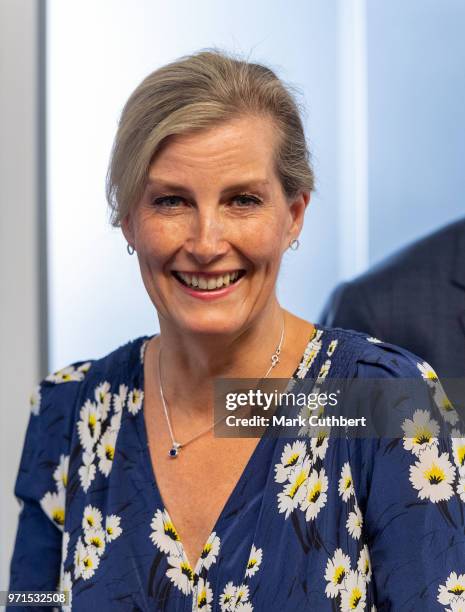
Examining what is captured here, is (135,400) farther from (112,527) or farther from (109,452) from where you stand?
(112,527)

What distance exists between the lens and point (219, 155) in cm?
105

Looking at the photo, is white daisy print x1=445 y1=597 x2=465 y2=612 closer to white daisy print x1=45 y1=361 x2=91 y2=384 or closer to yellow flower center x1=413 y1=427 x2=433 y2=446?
yellow flower center x1=413 y1=427 x2=433 y2=446

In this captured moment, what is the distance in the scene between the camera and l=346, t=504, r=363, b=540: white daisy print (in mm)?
1047

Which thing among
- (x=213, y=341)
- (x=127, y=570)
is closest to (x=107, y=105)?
(x=213, y=341)

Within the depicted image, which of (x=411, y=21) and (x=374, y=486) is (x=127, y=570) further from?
(x=411, y=21)

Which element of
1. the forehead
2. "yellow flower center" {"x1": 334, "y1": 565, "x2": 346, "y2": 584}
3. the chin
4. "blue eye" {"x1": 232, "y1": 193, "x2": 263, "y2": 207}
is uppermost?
the forehead

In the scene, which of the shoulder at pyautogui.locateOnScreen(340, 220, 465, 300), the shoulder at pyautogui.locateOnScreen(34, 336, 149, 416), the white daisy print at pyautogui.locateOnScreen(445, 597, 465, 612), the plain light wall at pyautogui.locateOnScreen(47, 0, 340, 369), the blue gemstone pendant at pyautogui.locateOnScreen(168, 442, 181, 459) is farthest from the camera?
the plain light wall at pyautogui.locateOnScreen(47, 0, 340, 369)

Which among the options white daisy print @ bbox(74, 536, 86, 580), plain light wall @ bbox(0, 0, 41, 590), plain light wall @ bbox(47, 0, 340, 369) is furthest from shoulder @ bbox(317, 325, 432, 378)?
plain light wall @ bbox(0, 0, 41, 590)

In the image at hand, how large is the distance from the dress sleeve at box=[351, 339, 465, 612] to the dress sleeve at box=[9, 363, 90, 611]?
471 mm

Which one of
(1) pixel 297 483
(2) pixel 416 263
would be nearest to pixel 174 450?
(1) pixel 297 483

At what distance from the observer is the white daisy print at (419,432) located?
1037mm

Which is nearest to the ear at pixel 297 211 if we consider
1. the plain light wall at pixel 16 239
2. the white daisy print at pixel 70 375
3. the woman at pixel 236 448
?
the woman at pixel 236 448

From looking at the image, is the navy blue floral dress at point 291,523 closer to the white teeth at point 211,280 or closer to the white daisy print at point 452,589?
the white daisy print at point 452,589

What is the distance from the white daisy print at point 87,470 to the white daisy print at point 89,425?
0.04 feet
